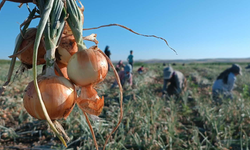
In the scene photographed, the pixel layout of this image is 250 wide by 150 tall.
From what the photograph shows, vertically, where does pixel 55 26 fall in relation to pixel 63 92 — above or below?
above

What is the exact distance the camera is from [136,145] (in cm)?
188

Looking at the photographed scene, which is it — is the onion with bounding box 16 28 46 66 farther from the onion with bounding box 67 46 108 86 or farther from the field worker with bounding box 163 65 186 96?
the field worker with bounding box 163 65 186 96

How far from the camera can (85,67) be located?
44 centimetres

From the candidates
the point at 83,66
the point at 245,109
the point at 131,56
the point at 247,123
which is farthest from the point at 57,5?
the point at 131,56

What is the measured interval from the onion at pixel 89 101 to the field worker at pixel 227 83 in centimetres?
402

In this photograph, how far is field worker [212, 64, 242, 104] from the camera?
3.98 m

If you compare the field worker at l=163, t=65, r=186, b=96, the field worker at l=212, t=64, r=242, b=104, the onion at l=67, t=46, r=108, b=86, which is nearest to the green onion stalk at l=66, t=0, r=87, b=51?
the onion at l=67, t=46, r=108, b=86

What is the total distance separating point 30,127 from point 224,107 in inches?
113

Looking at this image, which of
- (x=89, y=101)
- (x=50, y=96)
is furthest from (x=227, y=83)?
(x=50, y=96)

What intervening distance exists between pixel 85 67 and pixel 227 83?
14.7 ft

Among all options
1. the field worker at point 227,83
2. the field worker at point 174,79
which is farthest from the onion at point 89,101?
the field worker at point 227,83

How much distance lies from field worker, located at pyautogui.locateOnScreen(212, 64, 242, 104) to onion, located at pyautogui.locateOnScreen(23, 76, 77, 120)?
4.12 meters

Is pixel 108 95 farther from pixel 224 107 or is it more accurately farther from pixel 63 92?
pixel 63 92

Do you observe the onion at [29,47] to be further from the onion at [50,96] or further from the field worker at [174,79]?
the field worker at [174,79]
